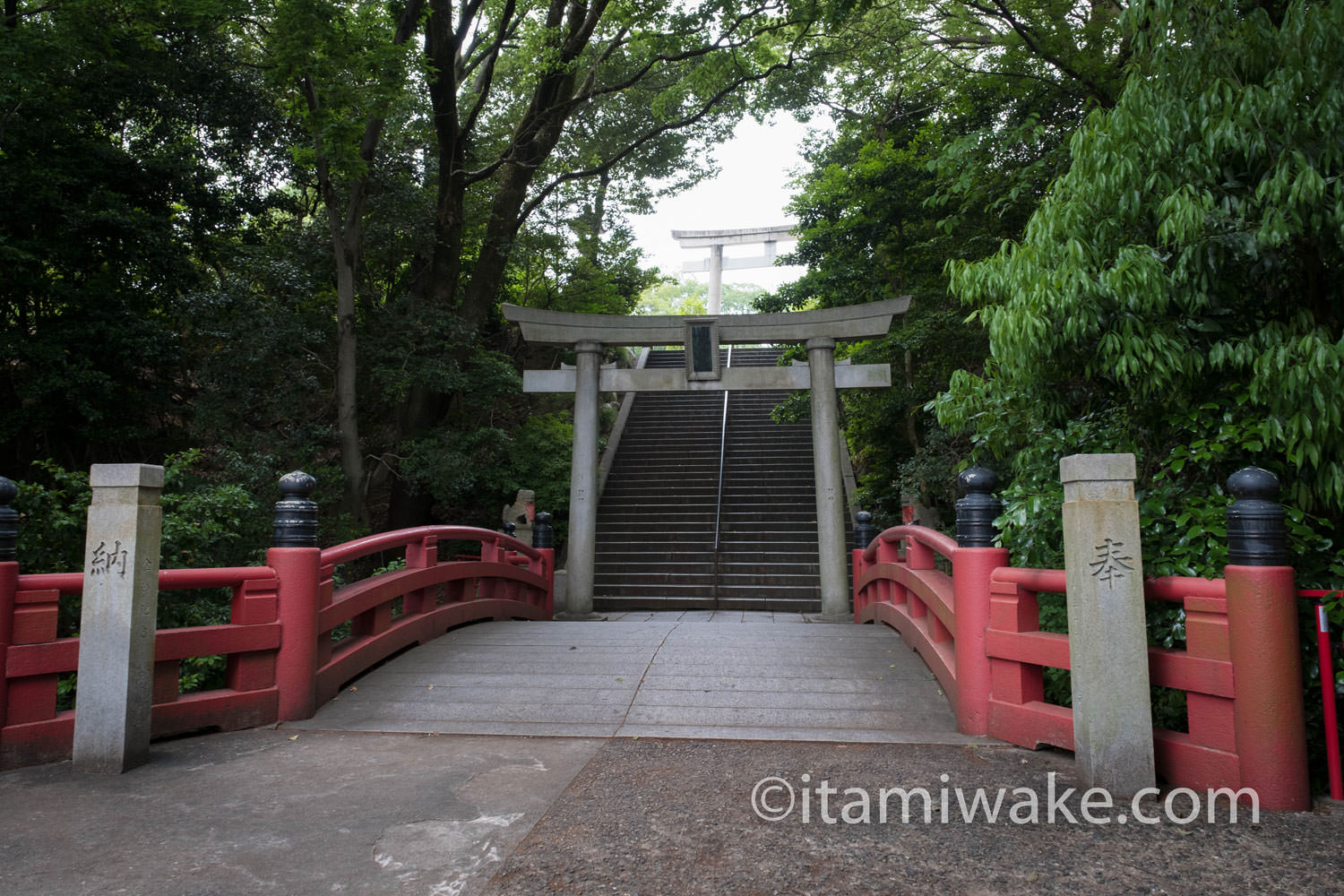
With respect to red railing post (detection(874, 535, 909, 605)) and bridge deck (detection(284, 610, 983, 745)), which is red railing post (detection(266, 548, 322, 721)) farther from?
red railing post (detection(874, 535, 909, 605))

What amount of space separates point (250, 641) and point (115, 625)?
75cm

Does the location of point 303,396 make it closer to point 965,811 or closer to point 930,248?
point 930,248

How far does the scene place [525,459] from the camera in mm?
12820

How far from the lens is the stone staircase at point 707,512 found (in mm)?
11328

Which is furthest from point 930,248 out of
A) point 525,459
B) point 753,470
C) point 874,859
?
point 874,859

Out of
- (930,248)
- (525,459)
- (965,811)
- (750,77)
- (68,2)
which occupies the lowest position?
(965,811)

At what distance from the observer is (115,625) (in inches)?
134

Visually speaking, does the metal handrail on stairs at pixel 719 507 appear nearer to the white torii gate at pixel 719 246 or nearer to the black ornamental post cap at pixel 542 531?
the black ornamental post cap at pixel 542 531

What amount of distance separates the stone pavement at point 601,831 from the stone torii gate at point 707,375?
647 centimetres

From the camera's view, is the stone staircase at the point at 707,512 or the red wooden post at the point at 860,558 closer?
the red wooden post at the point at 860,558

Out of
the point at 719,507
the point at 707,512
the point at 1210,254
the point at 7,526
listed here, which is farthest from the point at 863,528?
the point at 7,526

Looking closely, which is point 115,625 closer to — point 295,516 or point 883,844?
point 295,516

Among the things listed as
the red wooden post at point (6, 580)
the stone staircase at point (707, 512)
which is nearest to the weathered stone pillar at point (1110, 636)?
the red wooden post at point (6, 580)

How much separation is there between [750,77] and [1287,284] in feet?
33.2
